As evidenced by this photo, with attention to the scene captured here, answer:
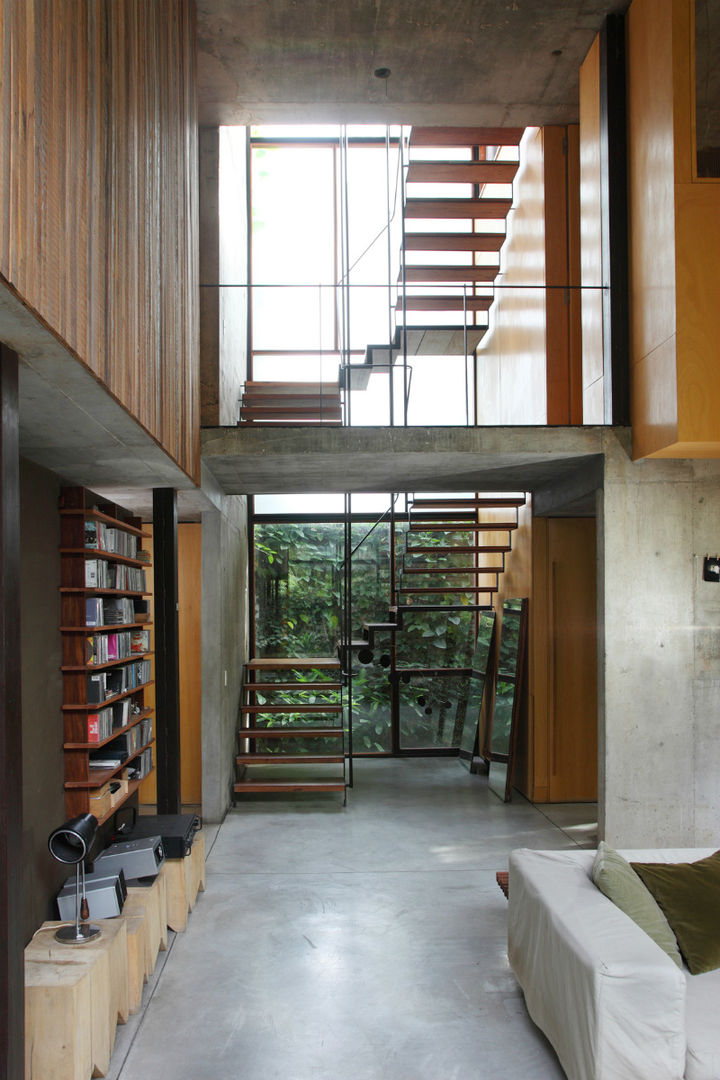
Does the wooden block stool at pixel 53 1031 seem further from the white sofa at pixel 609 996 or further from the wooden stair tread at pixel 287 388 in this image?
the wooden stair tread at pixel 287 388

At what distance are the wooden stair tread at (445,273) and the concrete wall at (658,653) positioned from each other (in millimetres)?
2509

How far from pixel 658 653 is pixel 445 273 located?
3666mm

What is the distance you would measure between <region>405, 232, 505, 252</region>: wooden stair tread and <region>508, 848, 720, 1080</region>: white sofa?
503 cm

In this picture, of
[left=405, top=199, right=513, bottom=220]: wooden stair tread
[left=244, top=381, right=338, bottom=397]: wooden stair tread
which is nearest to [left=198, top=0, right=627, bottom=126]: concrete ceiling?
[left=405, top=199, right=513, bottom=220]: wooden stair tread

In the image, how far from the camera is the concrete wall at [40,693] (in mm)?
3609

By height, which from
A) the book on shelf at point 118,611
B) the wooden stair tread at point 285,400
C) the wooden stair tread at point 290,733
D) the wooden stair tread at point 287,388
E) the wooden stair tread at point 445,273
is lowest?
the wooden stair tread at point 290,733

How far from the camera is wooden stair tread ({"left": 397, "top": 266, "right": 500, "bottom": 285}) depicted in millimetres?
6758

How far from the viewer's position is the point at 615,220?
199 inches

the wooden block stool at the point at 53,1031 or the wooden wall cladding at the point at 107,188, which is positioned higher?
the wooden wall cladding at the point at 107,188

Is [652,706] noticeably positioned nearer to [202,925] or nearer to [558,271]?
[202,925]

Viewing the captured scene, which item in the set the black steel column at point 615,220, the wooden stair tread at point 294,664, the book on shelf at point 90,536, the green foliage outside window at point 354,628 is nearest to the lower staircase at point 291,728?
the wooden stair tread at point 294,664

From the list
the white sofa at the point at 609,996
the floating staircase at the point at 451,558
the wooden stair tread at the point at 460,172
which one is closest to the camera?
the white sofa at the point at 609,996

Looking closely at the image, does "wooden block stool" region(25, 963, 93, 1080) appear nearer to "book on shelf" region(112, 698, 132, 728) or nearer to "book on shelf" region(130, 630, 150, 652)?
Result: "book on shelf" region(112, 698, 132, 728)

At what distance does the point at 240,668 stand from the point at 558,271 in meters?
4.47
